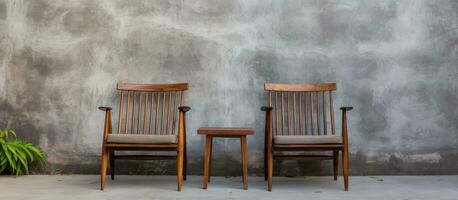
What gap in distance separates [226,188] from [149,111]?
1.19 metres

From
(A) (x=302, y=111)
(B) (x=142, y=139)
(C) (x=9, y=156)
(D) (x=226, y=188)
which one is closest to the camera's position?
(B) (x=142, y=139)

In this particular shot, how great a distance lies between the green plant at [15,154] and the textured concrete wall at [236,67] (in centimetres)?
11

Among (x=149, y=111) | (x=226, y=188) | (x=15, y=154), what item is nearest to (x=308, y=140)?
(x=226, y=188)

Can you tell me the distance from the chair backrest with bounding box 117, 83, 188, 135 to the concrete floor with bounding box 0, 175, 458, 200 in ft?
1.53

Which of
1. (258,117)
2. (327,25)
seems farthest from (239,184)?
(327,25)

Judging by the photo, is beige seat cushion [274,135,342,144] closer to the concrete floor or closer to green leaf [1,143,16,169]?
the concrete floor

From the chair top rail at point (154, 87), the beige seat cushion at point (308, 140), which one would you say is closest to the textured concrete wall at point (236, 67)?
the chair top rail at point (154, 87)

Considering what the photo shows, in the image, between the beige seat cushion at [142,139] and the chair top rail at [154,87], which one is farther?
the chair top rail at [154,87]

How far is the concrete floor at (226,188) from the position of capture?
3068 millimetres

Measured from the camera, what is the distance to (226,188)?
3430mm

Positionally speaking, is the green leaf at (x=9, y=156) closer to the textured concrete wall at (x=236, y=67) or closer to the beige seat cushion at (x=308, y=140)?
the textured concrete wall at (x=236, y=67)

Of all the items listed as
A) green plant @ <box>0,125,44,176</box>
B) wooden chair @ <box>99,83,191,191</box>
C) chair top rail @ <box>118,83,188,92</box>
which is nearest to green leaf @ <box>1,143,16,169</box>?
green plant @ <box>0,125,44,176</box>

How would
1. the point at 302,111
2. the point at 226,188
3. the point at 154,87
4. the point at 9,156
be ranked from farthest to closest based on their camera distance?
the point at 302,111
the point at 154,87
the point at 9,156
the point at 226,188

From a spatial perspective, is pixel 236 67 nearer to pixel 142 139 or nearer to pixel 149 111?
pixel 149 111
